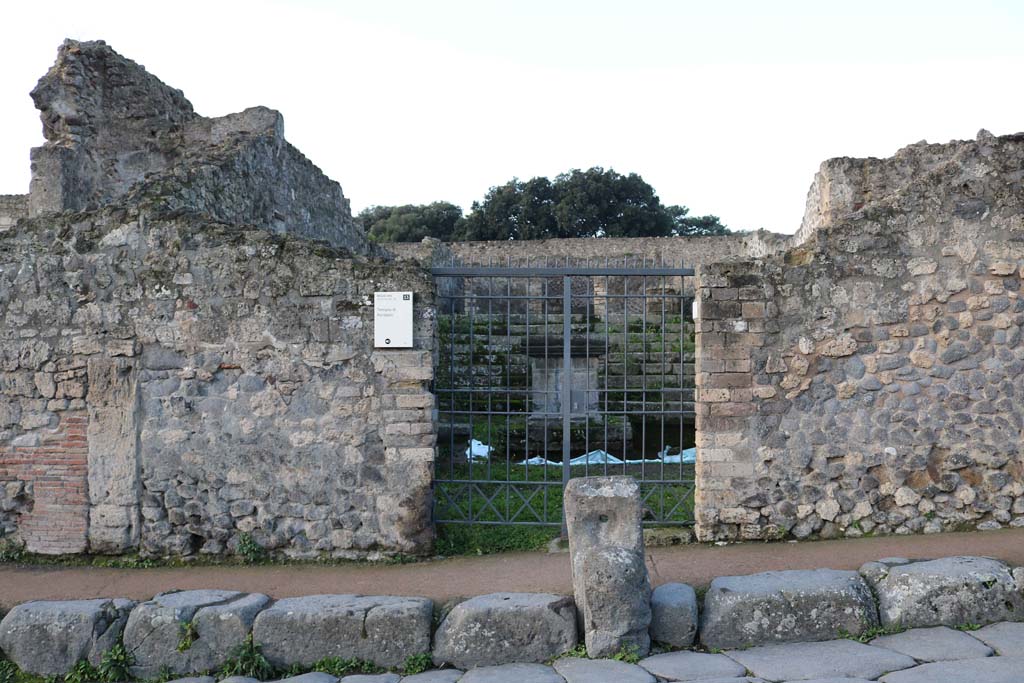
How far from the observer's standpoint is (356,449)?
6.25 meters

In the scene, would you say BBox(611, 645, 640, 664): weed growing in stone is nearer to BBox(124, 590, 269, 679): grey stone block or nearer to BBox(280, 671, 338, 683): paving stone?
BBox(280, 671, 338, 683): paving stone

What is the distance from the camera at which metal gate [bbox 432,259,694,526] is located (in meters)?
6.55

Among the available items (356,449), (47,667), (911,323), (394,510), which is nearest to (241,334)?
(356,449)

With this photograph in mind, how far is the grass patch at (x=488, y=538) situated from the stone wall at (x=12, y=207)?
14.8 meters

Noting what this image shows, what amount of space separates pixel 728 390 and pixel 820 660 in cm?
214

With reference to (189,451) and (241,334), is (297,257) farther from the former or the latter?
(189,451)

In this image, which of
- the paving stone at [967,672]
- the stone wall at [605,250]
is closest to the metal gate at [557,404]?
the paving stone at [967,672]

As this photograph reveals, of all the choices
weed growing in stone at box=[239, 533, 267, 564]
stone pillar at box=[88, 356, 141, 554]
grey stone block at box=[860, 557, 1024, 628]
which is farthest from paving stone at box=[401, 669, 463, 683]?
stone pillar at box=[88, 356, 141, 554]

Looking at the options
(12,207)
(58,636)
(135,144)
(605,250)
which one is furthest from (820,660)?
(605,250)

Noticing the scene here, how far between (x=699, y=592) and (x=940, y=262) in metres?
Result: 3.12

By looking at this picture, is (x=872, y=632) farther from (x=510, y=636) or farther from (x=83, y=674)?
(x=83, y=674)

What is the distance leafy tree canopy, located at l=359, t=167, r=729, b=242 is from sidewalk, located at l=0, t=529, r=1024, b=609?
33.1 metres

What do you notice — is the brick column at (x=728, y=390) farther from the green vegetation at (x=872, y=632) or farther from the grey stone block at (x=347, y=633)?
the grey stone block at (x=347, y=633)

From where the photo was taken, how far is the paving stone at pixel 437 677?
4656 millimetres
